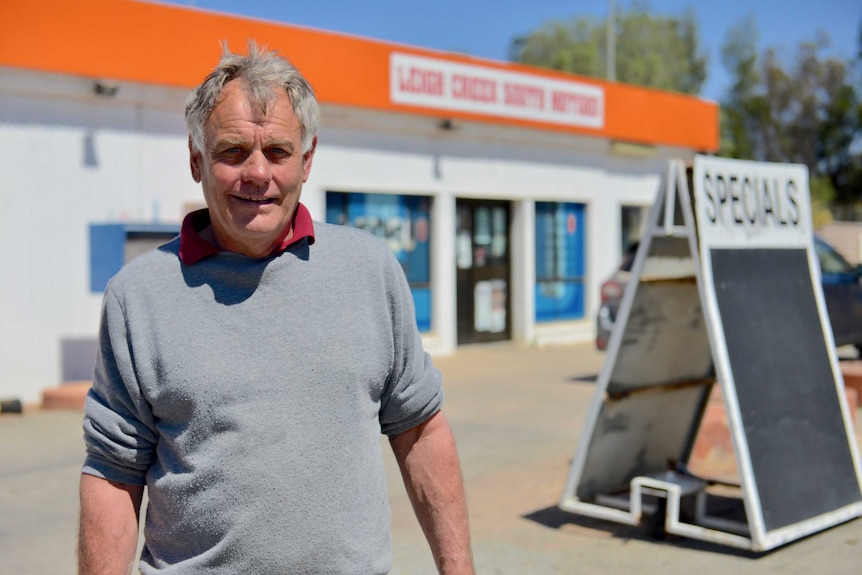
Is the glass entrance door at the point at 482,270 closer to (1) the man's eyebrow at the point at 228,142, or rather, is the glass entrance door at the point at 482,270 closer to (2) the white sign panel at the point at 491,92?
(2) the white sign panel at the point at 491,92

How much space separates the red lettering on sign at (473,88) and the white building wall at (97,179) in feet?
1.45

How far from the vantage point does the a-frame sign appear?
5.26 m

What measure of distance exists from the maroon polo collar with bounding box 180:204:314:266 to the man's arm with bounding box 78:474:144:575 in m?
0.49

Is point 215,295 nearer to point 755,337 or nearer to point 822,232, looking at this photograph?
point 755,337

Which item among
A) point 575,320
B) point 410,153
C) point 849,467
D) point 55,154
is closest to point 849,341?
point 575,320

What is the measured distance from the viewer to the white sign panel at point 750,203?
5.31 m

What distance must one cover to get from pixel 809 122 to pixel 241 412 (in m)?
53.1

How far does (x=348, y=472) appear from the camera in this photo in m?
2.19

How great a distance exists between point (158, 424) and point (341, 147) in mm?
11821

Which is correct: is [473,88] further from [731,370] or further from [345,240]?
[345,240]

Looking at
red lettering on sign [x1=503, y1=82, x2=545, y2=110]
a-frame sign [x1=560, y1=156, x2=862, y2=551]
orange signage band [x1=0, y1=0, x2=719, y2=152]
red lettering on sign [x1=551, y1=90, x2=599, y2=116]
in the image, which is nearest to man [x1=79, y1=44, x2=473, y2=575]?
a-frame sign [x1=560, y1=156, x2=862, y2=551]

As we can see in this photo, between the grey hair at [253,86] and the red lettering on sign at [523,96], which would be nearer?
the grey hair at [253,86]

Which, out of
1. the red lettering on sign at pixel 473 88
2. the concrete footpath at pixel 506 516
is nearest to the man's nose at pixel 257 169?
the concrete footpath at pixel 506 516

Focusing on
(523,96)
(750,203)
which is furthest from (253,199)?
(523,96)
